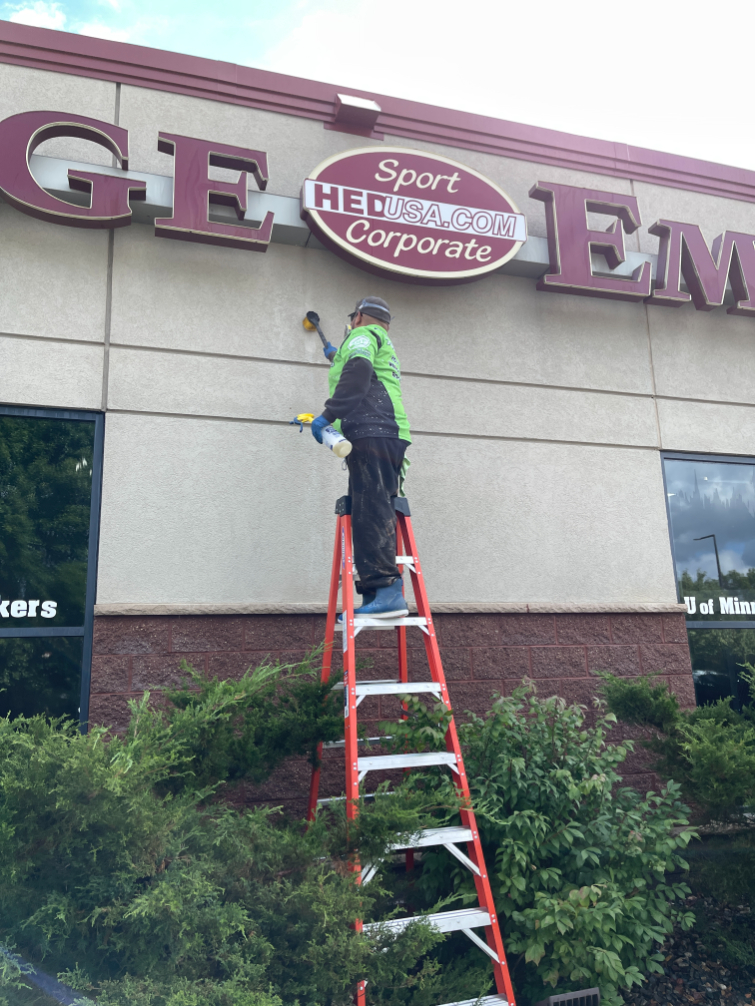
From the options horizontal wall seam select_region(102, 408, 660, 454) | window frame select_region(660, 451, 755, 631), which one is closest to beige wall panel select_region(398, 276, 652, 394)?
horizontal wall seam select_region(102, 408, 660, 454)

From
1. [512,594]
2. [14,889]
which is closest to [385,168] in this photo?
[512,594]

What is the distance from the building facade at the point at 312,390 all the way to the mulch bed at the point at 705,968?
1.65 metres

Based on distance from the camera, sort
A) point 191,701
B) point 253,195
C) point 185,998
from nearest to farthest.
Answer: point 185,998 < point 191,701 < point 253,195

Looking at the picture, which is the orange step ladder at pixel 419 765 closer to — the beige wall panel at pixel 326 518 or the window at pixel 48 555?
the beige wall panel at pixel 326 518

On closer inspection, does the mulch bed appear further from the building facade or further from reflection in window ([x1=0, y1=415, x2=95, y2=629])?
reflection in window ([x1=0, y1=415, x2=95, y2=629])

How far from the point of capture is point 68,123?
15.8 feet

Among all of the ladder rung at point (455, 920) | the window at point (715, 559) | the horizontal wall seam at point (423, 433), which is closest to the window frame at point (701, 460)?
the window at point (715, 559)

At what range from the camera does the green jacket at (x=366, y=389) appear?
402cm

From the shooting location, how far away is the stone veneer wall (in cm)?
459

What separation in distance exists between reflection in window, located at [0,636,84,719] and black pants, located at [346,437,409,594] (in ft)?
6.52

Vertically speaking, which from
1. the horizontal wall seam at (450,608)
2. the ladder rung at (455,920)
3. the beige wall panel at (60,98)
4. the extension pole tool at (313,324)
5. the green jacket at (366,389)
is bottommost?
the ladder rung at (455,920)

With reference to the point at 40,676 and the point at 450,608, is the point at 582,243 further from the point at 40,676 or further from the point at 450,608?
the point at 40,676

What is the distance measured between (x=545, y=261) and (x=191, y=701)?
4.43 meters

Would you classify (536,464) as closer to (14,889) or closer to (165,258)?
(165,258)
